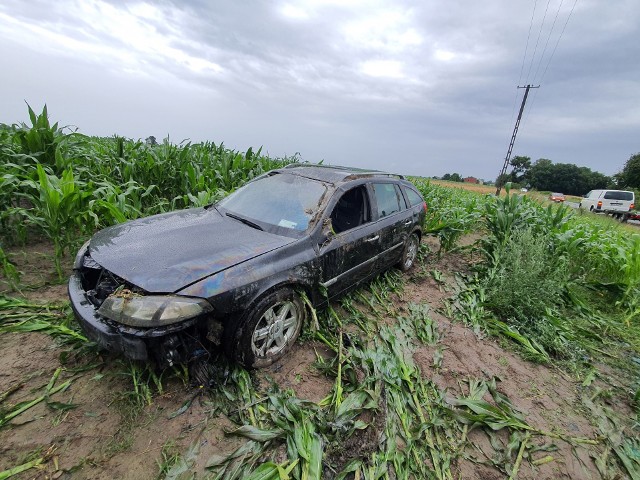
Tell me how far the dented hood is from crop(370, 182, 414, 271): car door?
4.90 feet

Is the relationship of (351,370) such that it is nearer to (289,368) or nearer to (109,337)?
(289,368)

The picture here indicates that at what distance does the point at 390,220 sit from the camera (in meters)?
3.82

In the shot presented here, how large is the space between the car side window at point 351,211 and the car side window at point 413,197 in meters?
1.27

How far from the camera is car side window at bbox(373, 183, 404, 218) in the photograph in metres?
3.68

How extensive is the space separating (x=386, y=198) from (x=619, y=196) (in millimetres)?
21547

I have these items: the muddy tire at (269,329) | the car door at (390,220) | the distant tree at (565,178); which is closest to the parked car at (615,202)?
the car door at (390,220)

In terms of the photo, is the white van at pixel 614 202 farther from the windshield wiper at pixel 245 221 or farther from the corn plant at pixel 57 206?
the corn plant at pixel 57 206

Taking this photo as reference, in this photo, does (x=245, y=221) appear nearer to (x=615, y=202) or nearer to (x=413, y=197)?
(x=413, y=197)

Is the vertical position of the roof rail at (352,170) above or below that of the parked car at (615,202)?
above

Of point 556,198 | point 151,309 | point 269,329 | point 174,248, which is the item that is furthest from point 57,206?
point 556,198

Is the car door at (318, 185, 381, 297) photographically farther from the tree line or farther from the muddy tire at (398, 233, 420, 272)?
the tree line

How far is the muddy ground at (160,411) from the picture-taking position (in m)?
1.73

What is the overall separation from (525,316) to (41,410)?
467 cm

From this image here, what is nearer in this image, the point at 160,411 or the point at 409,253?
the point at 160,411
